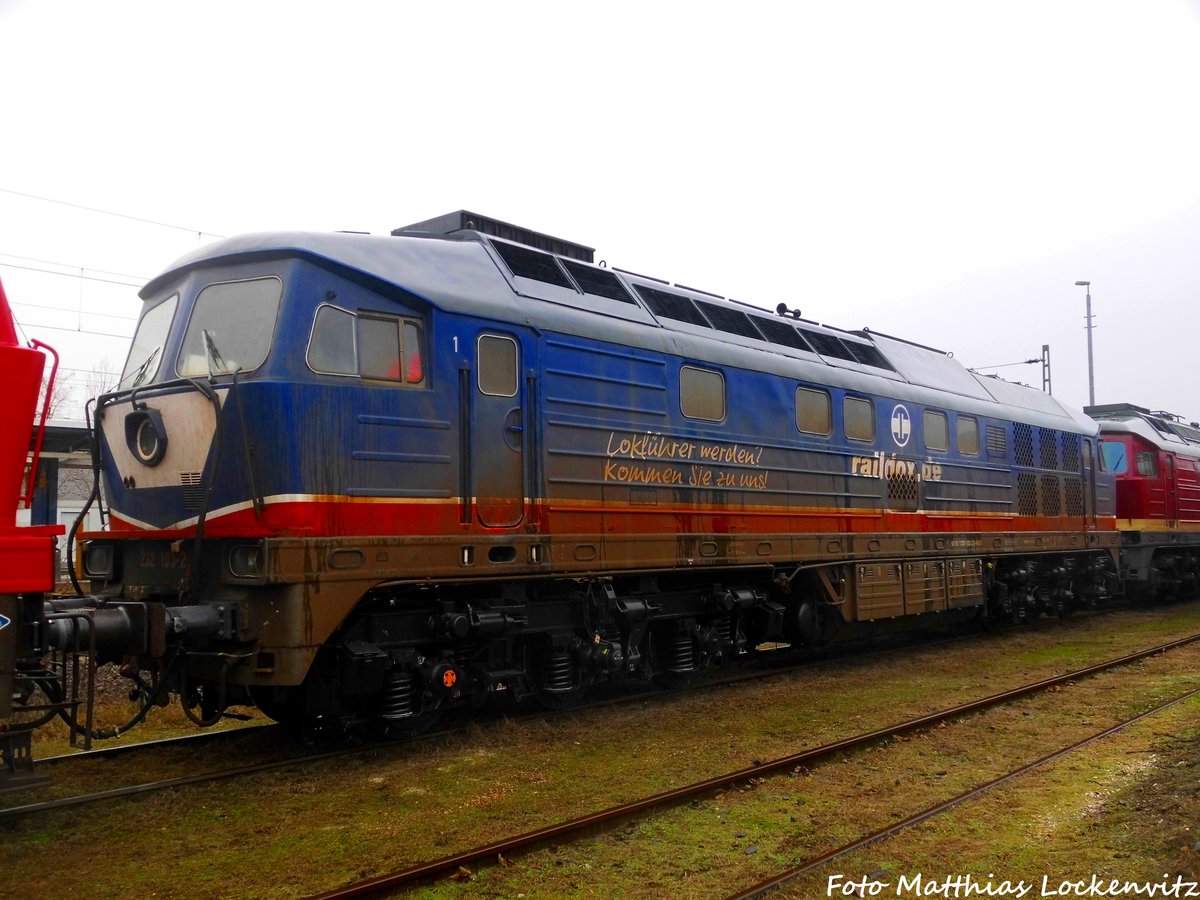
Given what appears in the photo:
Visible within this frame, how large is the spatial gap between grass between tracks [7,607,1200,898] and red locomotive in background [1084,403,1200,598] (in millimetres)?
12459

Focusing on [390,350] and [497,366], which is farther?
[497,366]

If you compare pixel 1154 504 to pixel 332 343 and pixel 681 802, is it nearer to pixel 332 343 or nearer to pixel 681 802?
pixel 681 802

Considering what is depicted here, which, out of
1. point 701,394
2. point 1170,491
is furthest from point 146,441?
point 1170,491

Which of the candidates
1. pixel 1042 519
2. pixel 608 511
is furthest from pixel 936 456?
pixel 608 511

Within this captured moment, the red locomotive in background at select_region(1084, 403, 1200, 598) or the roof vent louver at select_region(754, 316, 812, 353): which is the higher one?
the roof vent louver at select_region(754, 316, 812, 353)

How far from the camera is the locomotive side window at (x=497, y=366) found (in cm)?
820

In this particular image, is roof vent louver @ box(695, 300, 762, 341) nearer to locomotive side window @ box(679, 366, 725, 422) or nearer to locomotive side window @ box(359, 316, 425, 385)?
locomotive side window @ box(679, 366, 725, 422)

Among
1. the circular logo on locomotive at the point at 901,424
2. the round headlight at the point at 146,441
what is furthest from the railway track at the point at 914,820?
the round headlight at the point at 146,441

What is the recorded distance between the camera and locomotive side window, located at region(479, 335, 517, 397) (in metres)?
8.20

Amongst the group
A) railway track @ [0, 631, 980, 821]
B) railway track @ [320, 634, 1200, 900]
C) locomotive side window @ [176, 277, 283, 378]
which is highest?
locomotive side window @ [176, 277, 283, 378]

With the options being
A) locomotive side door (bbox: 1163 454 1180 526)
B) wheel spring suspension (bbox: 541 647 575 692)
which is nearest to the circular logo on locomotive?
wheel spring suspension (bbox: 541 647 575 692)

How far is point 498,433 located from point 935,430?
844 cm

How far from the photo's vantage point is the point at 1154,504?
69.3ft

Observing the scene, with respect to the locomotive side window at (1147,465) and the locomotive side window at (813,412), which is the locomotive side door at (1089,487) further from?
the locomotive side window at (813,412)
